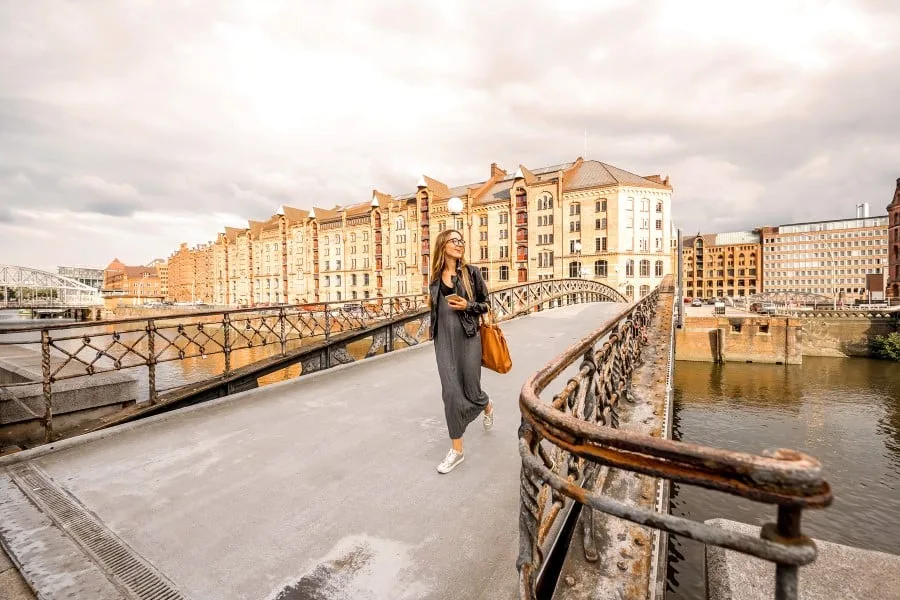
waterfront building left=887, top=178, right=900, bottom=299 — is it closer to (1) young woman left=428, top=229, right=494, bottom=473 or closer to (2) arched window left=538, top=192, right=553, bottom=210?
(2) arched window left=538, top=192, right=553, bottom=210

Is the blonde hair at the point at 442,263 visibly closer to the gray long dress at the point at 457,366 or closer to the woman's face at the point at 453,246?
the woman's face at the point at 453,246

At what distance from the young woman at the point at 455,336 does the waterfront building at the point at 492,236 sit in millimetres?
27934

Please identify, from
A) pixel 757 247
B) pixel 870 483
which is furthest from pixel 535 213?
pixel 757 247

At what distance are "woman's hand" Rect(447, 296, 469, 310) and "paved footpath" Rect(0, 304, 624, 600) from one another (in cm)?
144

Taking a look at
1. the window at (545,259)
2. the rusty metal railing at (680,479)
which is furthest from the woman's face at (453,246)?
the window at (545,259)

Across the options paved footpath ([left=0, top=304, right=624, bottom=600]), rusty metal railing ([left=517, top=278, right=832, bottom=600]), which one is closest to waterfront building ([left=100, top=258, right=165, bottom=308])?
paved footpath ([left=0, top=304, right=624, bottom=600])

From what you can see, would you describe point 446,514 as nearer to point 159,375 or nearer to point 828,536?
point 828,536

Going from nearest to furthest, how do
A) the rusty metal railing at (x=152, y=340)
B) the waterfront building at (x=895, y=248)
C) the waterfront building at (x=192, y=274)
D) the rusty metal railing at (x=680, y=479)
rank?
the rusty metal railing at (x=680, y=479), the rusty metal railing at (x=152, y=340), the waterfront building at (x=895, y=248), the waterfront building at (x=192, y=274)

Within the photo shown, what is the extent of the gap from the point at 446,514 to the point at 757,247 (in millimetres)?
116424

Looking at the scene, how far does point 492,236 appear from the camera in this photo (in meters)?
48.8

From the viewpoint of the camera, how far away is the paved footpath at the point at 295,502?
2.38 m

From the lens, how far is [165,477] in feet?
11.7

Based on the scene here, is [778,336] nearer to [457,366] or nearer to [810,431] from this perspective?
[810,431]

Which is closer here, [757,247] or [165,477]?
[165,477]
